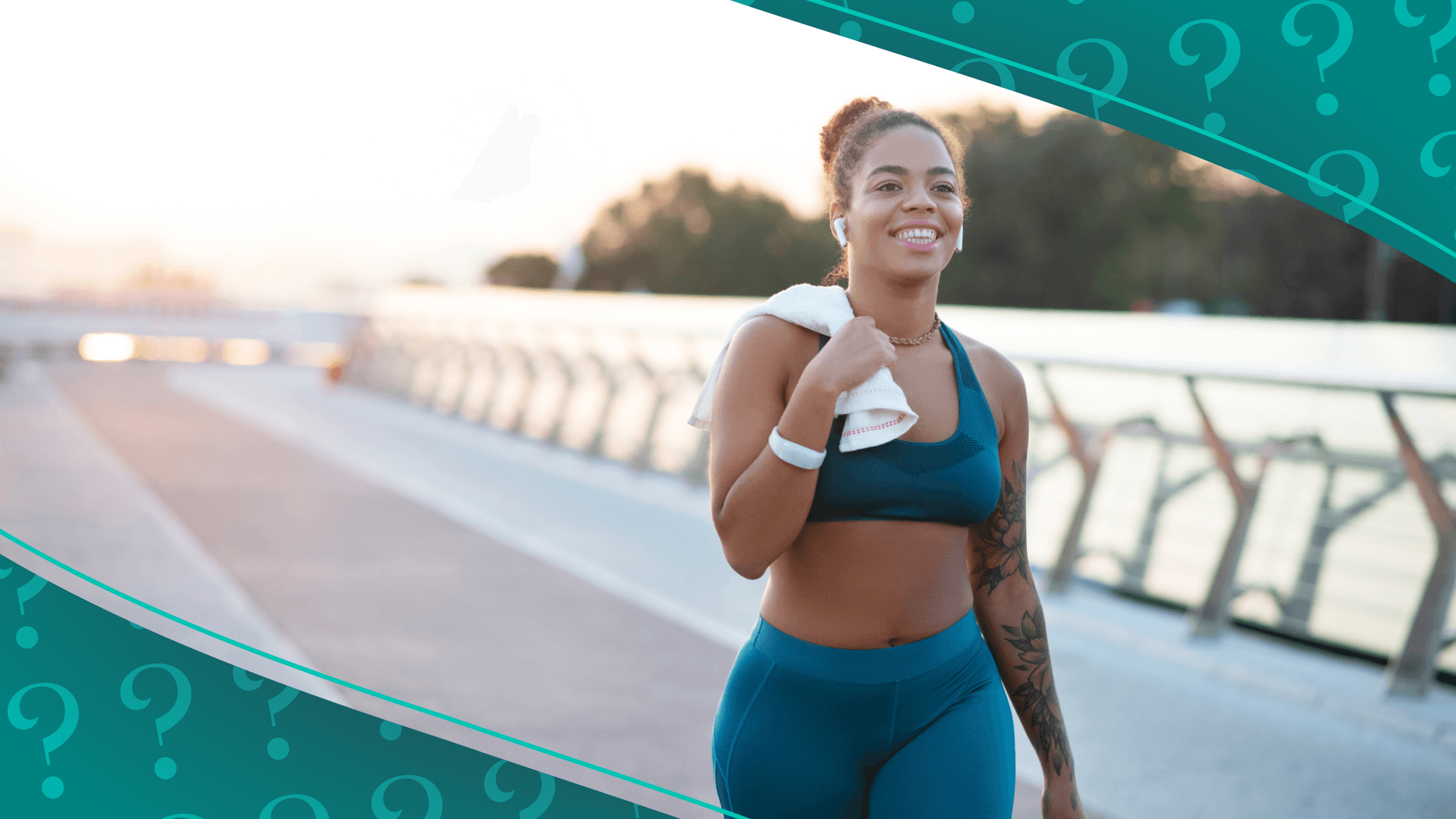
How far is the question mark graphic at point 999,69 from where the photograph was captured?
206 centimetres

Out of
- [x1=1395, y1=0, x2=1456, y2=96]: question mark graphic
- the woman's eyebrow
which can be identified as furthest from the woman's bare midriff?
[x1=1395, y1=0, x2=1456, y2=96]: question mark graphic

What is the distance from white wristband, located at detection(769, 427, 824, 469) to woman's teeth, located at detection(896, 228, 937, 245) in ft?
1.11

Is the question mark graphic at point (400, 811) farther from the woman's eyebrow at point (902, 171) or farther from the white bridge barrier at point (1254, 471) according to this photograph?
the white bridge barrier at point (1254, 471)

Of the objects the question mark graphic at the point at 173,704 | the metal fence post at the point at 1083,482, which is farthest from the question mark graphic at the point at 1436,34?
the metal fence post at the point at 1083,482

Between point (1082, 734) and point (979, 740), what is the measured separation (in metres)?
3.14

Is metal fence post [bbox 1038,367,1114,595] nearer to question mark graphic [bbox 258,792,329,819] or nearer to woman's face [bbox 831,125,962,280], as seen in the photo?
woman's face [bbox 831,125,962,280]

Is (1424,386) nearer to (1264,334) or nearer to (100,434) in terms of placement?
(1264,334)

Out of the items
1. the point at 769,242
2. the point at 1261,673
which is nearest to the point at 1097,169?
the point at 769,242

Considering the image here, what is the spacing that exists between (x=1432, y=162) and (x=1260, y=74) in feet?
1.01

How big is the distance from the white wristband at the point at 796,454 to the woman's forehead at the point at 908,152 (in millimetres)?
422

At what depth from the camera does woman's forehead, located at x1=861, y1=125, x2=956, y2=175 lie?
5.49 ft

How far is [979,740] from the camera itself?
5.65 ft

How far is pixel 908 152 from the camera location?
1678 mm

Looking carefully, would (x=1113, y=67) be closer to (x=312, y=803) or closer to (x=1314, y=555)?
(x=312, y=803)
